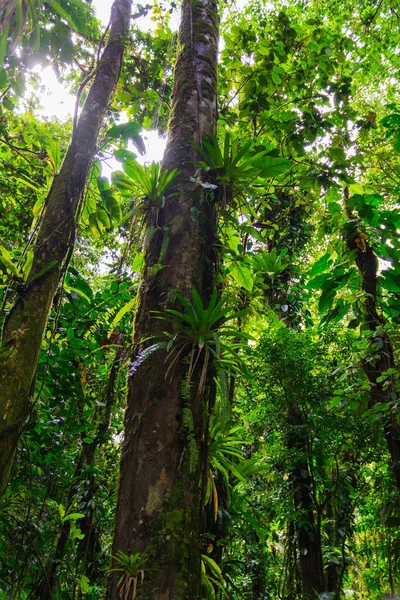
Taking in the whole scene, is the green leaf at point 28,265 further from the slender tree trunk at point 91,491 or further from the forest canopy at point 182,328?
the slender tree trunk at point 91,491

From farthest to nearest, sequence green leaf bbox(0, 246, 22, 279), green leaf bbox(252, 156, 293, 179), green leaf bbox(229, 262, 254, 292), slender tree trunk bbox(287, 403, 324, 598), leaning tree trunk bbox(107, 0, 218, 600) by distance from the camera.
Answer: slender tree trunk bbox(287, 403, 324, 598) → green leaf bbox(229, 262, 254, 292) → green leaf bbox(252, 156, 293, 179) → green leaf bbox(0, 246, 22, 279) → leaning tree trunk bbox(107, 0, 218, 600)

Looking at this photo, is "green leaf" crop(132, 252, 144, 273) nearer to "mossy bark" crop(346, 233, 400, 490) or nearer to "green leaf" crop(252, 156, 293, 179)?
"green leaf" crop(252, 156, 293, 179)

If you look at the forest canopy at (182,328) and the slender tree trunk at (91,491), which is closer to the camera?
the forest canopy at (182,328)

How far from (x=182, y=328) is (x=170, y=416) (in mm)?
392

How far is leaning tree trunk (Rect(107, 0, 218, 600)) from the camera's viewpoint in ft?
4.37

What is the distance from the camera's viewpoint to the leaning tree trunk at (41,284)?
144 cm

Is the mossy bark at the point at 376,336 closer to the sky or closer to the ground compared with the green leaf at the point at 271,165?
closer to the ground

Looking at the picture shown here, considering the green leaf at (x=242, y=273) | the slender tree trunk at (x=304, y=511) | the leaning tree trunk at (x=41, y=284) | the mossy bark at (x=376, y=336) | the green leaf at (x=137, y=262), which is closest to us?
the leaning tree trunk at (x=41, y=284)

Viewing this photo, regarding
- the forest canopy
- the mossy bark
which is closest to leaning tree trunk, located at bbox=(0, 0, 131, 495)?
the forest canopy

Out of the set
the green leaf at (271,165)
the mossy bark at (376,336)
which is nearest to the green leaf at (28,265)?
the green leaf at (271,165)

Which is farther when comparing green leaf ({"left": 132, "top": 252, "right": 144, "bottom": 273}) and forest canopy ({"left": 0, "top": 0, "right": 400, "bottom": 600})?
green leaf ({"left": 132, "top": 252, "right": 144, "bottom": 273})

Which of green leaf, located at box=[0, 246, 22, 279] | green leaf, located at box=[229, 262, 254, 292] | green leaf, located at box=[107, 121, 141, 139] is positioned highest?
green leaf, located at box=[107, 121, 141, 139]


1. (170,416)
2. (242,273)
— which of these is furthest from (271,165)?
(170,416)

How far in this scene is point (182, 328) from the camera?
1759 millimetres
